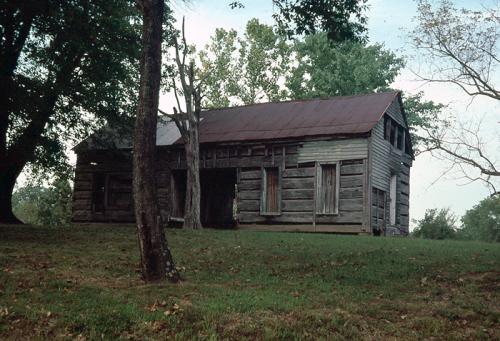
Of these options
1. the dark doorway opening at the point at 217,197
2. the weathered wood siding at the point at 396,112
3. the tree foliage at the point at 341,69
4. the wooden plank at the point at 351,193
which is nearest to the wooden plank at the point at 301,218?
the wooden plank at the point at 351,193

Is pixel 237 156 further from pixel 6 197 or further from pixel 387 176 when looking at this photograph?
pixel 6 197

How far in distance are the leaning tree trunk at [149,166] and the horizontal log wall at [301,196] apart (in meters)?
15.3

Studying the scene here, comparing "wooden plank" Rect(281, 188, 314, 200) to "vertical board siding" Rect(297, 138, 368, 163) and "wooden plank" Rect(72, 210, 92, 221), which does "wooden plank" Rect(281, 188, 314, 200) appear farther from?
"wooden plank" Rect(72, 210, 92, 221)

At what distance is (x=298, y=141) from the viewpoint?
1007 inches

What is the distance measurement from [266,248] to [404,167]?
665 inches

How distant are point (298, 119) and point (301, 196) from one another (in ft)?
13.9

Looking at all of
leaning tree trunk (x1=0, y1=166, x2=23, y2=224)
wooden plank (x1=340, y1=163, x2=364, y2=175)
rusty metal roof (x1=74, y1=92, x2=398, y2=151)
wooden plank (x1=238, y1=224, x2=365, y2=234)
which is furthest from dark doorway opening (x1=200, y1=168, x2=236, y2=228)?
leaning tree trunk (x1=0, y1=166, x2=23, y2=224)

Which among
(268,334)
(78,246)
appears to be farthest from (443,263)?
(78,246)

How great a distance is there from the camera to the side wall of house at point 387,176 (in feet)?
83.3

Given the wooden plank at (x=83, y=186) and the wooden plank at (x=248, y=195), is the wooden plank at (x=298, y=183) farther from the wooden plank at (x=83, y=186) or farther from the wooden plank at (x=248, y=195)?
the wooden plank at (x=83, y=186)

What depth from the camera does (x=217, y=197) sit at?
32094 millimetres

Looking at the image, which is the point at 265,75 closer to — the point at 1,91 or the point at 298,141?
the point at 298,141

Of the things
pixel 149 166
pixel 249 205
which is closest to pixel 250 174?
pixel 249 205

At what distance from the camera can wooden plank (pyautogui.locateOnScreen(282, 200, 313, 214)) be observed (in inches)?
989
